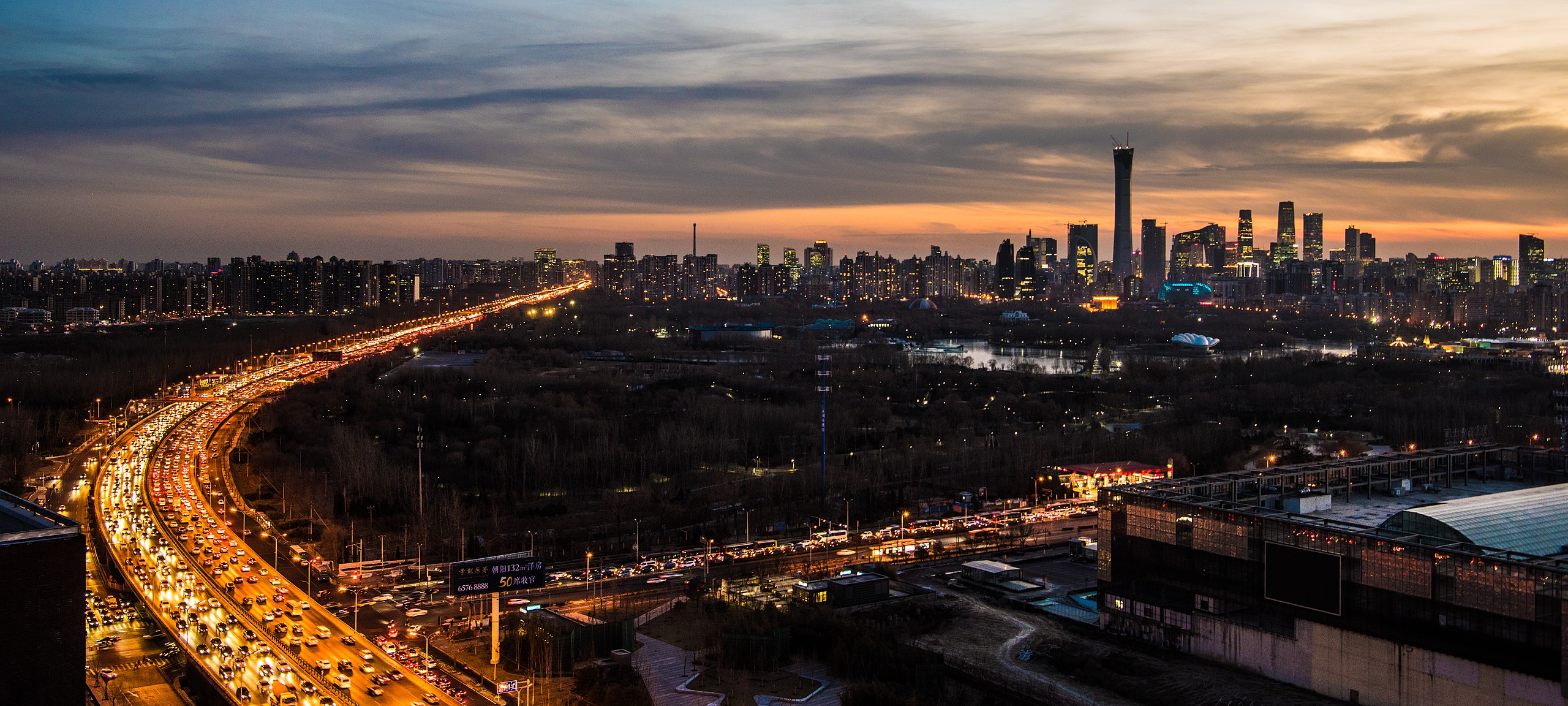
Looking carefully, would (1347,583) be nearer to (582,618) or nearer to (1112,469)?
(582,618)

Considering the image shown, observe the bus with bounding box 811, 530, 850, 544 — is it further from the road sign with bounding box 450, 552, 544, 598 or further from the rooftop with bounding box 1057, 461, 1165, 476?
the road sign with bounding box 450, 552, 544, 598

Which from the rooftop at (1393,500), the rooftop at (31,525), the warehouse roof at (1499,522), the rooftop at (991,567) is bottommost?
the rooftop at (991,567)

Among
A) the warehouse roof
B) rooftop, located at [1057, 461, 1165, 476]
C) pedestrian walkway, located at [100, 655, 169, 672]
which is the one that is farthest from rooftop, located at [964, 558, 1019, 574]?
pedestrian walkway, located at [100, 655, 169, 672]

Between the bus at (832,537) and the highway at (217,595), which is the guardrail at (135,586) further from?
the bus at (832,537)

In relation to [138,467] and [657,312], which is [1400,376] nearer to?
[138,467]

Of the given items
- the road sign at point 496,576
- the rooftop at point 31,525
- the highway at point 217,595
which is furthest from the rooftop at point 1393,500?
the rooftop at point 31,525

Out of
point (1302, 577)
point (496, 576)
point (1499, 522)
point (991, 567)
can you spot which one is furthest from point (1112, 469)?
point (496, 576)
